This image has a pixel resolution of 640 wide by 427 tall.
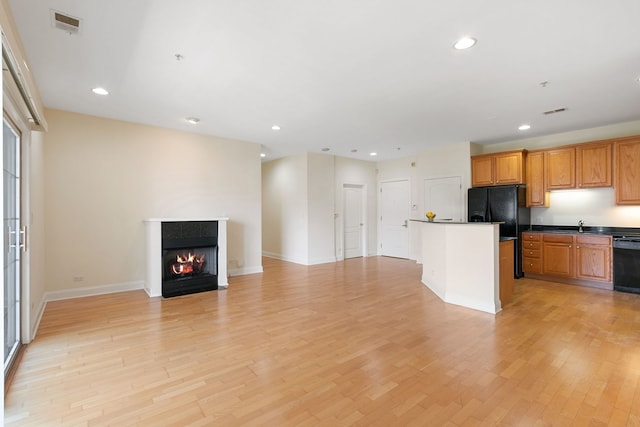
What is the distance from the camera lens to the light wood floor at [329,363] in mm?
1928

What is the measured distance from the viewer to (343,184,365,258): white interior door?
26.9 feet

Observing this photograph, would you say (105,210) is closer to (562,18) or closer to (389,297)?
(389,297)

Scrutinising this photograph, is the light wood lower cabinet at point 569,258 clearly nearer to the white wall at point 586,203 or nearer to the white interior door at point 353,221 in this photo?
the white wall at point 586,203

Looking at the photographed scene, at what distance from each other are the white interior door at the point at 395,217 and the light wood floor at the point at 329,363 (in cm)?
379

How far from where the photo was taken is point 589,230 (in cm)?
543

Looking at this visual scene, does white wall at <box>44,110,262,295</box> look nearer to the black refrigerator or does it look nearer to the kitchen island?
the kitchen island

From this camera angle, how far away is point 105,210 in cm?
476

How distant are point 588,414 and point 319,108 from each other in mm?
4024

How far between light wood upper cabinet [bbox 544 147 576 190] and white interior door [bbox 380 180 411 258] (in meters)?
3.00

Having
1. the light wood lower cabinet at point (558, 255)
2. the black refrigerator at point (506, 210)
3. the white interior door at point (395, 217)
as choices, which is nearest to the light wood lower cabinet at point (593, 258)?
the light wood lower cabinet at point (558, 255)

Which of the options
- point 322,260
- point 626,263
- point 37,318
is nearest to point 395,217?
point 322,260

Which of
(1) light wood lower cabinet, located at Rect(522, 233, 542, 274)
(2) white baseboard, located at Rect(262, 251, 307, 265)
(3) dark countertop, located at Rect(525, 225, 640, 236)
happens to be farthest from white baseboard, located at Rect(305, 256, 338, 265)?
(3) dark countertop, located at Rect(525, 225, 640, 236)

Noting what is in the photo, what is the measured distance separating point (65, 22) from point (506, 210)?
666 cm

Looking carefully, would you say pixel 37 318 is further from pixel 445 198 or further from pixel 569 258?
pixel 569 258
